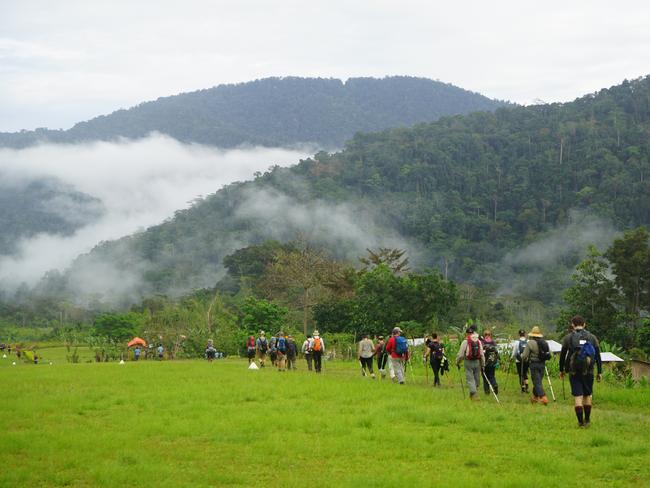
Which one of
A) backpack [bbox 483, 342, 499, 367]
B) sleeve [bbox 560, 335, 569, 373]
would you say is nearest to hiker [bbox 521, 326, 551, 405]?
backpack [bbox 483, 342, 499, 367]

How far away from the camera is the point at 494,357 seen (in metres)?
19.1

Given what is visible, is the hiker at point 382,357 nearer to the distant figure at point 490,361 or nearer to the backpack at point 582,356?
the distant figure at point 490,361

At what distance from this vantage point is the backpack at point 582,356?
1311 cm

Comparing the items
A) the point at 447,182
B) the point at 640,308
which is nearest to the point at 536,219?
the point at 447,182

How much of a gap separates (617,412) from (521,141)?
143382 mm

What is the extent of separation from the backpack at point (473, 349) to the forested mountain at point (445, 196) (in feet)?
316

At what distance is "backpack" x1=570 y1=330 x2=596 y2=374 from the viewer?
13109 mm

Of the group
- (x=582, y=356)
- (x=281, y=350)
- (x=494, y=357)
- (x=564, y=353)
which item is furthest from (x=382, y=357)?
(x=582, y=356)

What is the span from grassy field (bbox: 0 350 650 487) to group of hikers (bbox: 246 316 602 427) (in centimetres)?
50

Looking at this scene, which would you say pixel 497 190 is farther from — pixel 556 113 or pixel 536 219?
pixel 556 113

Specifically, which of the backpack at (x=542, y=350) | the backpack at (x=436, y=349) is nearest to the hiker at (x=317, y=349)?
the backpack at (x=436, y=349)

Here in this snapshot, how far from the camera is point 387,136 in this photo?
17150cm

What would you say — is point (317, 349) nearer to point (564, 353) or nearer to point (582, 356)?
point (564, 353)

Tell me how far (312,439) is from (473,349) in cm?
681
